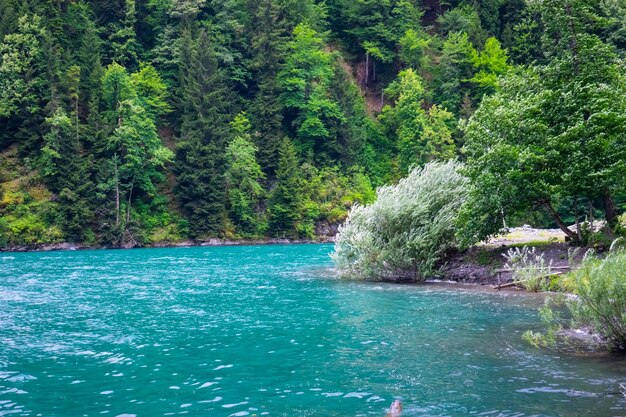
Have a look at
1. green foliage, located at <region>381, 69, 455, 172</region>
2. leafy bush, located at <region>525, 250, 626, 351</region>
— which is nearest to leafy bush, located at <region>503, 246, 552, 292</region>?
leafy bush, located at <region>525, 250, 626, 351</region>

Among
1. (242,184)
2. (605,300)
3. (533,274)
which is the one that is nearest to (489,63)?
(242,184)

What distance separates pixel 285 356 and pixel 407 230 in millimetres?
15031

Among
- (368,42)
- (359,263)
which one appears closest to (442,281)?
(359,263)

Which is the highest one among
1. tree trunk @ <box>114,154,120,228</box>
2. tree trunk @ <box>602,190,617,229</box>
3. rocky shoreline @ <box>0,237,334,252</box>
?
tree trunk @ <box>114,154,120,228</box>

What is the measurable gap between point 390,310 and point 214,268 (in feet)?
57.7

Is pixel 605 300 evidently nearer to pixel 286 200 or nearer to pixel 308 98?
pixel 286 200

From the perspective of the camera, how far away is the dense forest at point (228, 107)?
54.0m

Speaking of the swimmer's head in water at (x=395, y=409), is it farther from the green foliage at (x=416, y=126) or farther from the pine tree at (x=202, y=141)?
the green foliage at (x=416, y=126)

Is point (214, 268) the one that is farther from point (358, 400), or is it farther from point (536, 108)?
point (358, 400)

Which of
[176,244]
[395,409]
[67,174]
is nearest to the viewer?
[395,409]

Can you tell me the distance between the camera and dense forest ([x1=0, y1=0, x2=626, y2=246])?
5403 cm

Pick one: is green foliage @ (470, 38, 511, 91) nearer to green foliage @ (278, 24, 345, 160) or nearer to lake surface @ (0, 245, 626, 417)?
green foliage @ (278, 24, 345, 160)

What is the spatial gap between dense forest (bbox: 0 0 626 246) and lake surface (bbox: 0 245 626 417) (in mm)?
31459

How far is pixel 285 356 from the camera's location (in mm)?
12609
